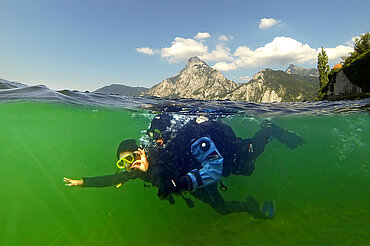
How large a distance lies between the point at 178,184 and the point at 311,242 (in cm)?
381

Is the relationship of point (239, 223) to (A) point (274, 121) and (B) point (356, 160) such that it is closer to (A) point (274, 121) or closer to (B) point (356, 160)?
(A) point (274, 121)

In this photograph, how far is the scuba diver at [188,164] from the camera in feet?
13.3

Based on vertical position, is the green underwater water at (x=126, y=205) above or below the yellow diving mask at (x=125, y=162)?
below

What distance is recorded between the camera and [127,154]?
4.16m

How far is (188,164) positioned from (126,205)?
4348 mm

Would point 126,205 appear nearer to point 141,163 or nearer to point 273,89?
point 141,163

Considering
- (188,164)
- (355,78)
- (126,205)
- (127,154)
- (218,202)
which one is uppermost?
(355,78)

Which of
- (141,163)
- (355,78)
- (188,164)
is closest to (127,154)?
(141,163)

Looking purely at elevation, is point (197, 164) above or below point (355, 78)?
below

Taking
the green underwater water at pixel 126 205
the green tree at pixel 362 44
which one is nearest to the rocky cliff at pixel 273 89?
the green tree at pixel 362 44

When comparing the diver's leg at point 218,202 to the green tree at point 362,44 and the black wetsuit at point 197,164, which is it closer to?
the black wetsuit at point 197,164

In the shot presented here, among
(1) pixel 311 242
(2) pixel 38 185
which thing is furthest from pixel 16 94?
(1) pixel 311 242

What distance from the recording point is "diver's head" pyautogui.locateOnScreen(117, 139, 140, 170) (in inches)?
163

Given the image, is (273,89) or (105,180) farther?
(273,89)
